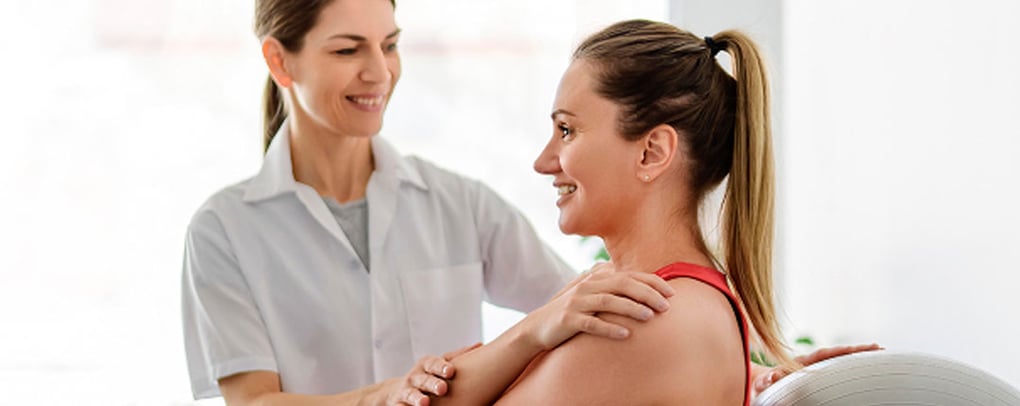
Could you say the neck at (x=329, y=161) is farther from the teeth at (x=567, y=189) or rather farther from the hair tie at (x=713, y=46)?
the hair tie at (x=713, y=46)

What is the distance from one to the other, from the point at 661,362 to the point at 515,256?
3.19ft

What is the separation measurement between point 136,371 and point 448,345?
2050 mm

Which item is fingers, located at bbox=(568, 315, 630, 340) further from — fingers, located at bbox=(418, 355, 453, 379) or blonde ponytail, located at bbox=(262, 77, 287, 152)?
blonde ponytail, located at bbox=(262, 77, 287, 152)

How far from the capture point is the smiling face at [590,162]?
1465mm

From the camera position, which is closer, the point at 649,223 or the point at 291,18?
the point at 649,223

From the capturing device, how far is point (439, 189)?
7.54 feet

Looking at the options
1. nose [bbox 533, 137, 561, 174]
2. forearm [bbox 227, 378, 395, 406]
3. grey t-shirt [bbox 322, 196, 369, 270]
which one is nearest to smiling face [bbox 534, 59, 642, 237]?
nose [bbox 533, 137, 561, 174]

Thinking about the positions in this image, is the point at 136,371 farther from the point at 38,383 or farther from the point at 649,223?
the point at 649,223

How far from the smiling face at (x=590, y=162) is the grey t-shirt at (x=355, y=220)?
31.7 inches

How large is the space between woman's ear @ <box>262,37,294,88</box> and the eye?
32.3 inches

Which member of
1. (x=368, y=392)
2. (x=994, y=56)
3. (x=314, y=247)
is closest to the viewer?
(x=368, y=392)

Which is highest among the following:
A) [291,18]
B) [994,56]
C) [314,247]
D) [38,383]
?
[291,18]

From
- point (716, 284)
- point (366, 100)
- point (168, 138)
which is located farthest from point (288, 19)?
point (168, 138)

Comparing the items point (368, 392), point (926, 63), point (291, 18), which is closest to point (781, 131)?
point (926, 63)
